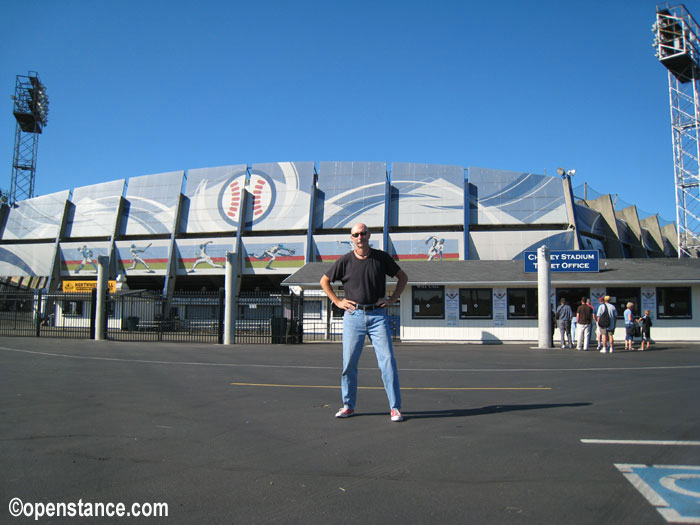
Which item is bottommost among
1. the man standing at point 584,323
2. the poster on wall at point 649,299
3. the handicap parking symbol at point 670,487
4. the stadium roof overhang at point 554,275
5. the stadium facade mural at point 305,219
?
the handicap parking symbol at point 670,487

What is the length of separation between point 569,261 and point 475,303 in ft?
13.8

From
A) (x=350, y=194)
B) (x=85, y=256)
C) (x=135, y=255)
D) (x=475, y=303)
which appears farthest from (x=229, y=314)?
(x=85, y=256)

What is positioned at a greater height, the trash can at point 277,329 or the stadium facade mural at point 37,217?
the stadium facade mural at point 37,217

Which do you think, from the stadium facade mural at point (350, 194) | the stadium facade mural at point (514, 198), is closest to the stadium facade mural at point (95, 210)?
the stadium facade mural at point (350, 194)

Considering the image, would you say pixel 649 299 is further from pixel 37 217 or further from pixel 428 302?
pixel 37 217

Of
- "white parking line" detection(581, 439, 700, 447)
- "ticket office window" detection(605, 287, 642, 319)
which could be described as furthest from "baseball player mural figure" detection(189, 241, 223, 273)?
"white parking line" detection(581, 439, 700, 447)

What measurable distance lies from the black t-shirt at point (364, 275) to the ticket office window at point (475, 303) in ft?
53.1

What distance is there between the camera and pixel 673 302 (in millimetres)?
19703

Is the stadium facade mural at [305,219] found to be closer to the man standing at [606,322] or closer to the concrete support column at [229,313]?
the concrete support column at [229,313]

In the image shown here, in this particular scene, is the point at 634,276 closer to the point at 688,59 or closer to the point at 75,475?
the point at 75,475

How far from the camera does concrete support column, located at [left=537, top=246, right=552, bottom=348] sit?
1702 cm

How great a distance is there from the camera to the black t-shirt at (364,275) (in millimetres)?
5066

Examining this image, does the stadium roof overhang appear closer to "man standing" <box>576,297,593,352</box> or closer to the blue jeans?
"man standing" <box>576,297,593,352</box>

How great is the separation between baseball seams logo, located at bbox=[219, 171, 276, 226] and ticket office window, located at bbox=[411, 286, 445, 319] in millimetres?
28705
